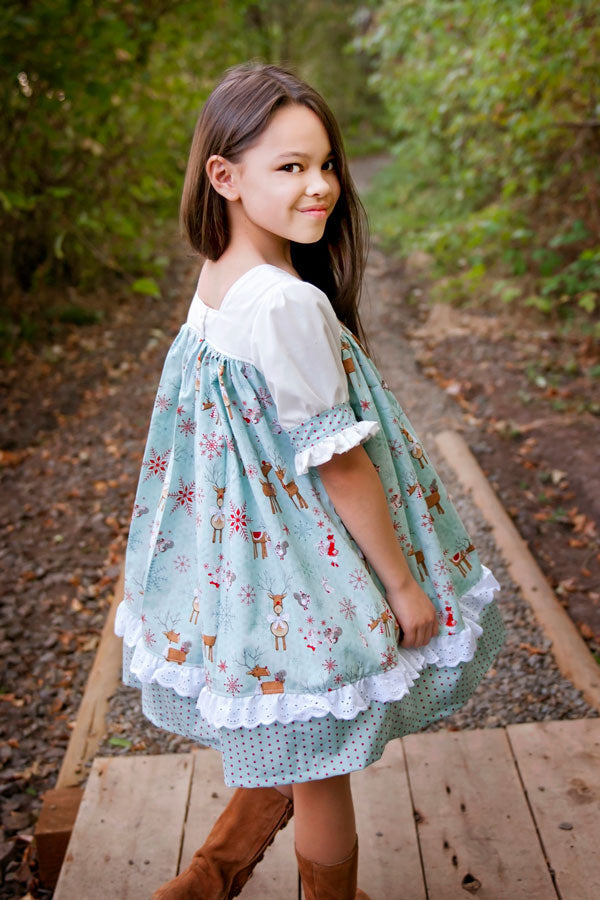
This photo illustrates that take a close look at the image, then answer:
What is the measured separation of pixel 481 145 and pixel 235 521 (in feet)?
17.8

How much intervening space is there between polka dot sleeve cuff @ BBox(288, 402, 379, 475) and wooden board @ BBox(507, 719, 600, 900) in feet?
3.38

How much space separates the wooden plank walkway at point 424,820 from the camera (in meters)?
1.70

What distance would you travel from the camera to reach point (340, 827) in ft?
4.66

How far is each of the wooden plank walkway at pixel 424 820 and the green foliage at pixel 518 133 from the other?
314 cm

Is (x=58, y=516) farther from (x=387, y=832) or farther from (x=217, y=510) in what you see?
(x=217, y=510)

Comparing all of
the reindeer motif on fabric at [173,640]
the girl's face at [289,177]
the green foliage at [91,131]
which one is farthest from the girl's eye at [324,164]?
the green foliage at [91,131]

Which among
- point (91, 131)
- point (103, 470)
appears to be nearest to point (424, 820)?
point (103, 470)

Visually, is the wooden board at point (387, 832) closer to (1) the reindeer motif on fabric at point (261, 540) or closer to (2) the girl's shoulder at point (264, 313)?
(1) the reindeer motif on fabric at point (261, 540)

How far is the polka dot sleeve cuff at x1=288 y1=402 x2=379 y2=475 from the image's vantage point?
121 centimetres

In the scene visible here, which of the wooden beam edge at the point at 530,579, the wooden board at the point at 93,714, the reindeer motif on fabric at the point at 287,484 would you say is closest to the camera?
the reindeer motif on fabric at the point at 287,484

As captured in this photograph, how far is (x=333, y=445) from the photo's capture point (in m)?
1.21

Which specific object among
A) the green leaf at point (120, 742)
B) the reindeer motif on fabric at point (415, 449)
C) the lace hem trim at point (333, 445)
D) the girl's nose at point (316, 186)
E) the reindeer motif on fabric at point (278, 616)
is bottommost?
the green leaf at point (120, 742)

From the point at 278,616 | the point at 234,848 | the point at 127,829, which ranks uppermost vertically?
the point at 278,616

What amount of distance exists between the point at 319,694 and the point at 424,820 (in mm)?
751
